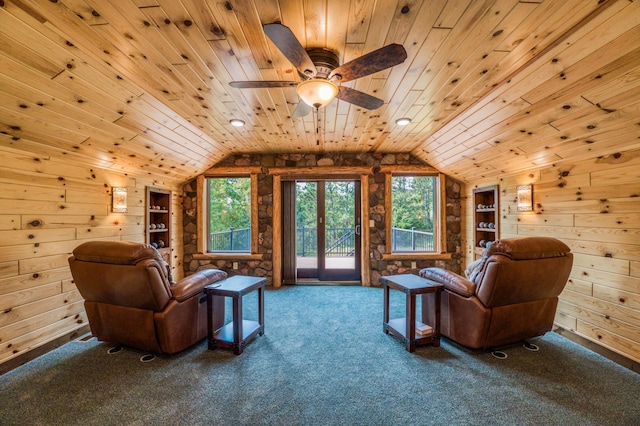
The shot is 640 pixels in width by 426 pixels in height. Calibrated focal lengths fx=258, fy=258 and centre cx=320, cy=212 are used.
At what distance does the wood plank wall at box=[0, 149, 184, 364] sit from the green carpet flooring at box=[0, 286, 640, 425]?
12.5 inches

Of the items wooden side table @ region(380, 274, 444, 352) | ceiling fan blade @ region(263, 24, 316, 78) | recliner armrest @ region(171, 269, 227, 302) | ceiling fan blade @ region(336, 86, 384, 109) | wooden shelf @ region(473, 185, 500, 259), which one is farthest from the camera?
wooden shelf @ region(473, 185, 500, 259)

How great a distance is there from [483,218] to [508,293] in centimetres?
252

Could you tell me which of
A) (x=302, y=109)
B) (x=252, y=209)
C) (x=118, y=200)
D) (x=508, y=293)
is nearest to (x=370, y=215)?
(x=252, y=209)

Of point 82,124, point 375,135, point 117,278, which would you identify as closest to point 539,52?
point 375,135

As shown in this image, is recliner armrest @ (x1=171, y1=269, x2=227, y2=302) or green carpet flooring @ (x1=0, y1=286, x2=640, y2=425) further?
recliner armrest @ (x1=171, y1=269, x2=227, y2=302)

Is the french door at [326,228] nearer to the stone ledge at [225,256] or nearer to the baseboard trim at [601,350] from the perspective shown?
the stone ledge at [225,256]

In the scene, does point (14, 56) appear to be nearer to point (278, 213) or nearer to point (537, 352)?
point (278, 213)

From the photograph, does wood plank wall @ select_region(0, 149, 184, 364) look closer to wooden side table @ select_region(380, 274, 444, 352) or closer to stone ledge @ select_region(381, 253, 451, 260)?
wooden side table @ select_region(380, 274, 444, 352)

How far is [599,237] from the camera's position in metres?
2.56

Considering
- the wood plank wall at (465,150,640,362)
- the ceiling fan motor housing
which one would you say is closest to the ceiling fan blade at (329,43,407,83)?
the ceiling fan motor housing

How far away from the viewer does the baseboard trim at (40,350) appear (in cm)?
222

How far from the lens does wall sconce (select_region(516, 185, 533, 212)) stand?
331 cm

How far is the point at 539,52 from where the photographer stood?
6.09 feet

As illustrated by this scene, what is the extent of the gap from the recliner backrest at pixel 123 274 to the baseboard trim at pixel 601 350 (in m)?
4.05
